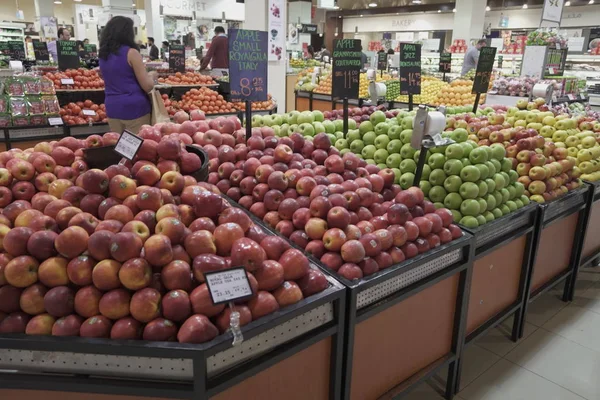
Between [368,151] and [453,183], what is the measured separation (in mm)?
607

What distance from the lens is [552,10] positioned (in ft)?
20.8

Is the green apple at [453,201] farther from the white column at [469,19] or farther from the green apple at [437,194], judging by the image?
the white column at [469,19]

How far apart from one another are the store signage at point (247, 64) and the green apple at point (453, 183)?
1.20 metres

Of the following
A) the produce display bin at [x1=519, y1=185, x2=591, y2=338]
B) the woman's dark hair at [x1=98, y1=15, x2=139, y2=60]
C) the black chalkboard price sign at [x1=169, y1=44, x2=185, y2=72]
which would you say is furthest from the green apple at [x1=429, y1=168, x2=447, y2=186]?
the black chalkboard price sign at [x1=169, y1=44, x2=185, y2=72]

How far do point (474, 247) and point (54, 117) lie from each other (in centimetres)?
505

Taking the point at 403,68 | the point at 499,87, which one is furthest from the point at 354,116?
the point at 499,87

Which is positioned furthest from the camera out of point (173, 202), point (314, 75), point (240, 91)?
point (314, 75)

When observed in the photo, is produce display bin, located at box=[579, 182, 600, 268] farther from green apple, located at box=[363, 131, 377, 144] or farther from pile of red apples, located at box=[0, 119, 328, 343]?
pile of red apples, located at box=[0, 119, 328, 343]

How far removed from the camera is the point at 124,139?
6.37 feet

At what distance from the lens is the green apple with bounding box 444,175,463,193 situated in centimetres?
267

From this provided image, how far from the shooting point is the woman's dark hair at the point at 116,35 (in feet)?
14.1

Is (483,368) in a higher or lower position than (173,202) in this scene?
lower

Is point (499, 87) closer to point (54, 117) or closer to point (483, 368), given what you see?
point (483, 368)

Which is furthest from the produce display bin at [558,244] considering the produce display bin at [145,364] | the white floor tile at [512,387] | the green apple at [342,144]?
the produce display bin at [145,364]
